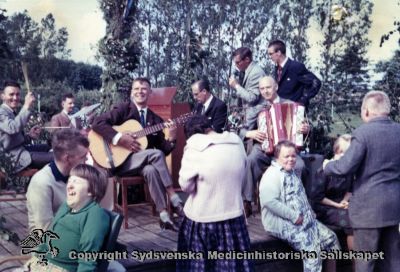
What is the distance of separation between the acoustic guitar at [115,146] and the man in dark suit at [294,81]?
56.0 inches

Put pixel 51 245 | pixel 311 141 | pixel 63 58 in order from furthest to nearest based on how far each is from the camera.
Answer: pixel 63 58
pixel 311 141
pixel 51 245

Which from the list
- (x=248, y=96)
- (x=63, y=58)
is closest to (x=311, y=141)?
(x=248, y=96)

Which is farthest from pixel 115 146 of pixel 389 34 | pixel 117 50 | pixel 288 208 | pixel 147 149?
pixel 389 34

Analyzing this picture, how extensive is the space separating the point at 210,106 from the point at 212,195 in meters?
1.86

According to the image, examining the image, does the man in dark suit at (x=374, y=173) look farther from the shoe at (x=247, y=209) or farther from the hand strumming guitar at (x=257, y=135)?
the shoe at (x=247, y=209)

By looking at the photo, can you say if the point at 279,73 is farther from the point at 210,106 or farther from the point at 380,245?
the point at 380,245

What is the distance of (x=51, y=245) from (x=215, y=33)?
35.5ft

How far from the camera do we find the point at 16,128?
4363 mm

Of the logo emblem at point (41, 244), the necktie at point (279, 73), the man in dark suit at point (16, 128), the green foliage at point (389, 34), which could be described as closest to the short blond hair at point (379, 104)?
the necktie at point (279, 73)

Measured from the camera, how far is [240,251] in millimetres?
3215

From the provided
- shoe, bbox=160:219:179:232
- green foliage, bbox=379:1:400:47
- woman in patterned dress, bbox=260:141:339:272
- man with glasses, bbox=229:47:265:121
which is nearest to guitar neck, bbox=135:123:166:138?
shoe, bbox=160:219:179:232

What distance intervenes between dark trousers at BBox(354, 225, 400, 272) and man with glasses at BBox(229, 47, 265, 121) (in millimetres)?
1752

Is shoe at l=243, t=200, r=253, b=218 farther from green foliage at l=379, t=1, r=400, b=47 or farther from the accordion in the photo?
green foliage at l=379, t=1, r=400, b=47

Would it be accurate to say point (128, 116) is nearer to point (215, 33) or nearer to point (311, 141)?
point (311, 141)
